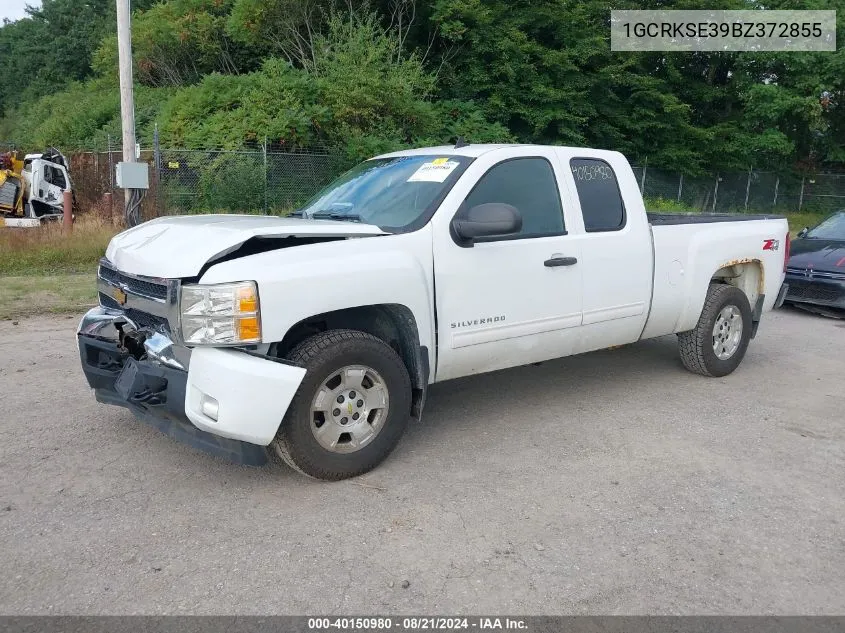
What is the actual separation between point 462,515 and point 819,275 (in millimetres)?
7847

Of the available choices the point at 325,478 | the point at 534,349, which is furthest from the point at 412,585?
the point at 534,349

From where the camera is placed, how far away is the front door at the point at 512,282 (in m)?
4.49

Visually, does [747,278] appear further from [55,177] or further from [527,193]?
[55,177]

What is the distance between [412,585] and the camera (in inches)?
123

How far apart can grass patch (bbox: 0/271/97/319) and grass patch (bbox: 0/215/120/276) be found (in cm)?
68

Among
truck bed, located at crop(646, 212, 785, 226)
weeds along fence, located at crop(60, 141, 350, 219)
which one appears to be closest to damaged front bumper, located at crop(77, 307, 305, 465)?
truck bed, located at crop(646, 212, 785, 226)

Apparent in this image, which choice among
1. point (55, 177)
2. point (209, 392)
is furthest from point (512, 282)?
point (55, 177)

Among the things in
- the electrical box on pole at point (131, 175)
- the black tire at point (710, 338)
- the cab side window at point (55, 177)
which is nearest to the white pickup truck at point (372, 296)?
the black tire at point (710, 338)

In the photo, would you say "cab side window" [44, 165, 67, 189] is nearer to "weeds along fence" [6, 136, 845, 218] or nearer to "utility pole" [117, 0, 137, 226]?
"weeds along fence" [6, 136, 845, 218]

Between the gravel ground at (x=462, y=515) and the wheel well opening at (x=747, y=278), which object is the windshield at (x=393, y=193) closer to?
the gravel ground at (x=462, y=515)

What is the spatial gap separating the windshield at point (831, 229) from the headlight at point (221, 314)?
9509mm

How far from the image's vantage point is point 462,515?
377cm

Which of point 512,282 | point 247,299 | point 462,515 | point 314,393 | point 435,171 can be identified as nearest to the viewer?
point 247,299

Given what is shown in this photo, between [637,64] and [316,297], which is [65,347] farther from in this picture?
[637,64]
